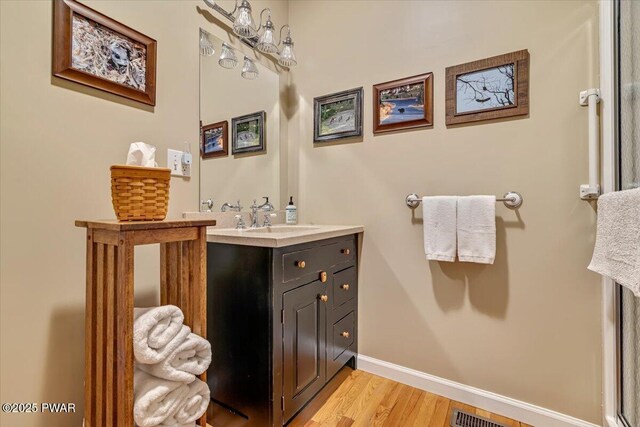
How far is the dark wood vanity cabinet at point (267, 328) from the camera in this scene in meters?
1.16

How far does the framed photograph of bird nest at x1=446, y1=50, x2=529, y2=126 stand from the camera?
4.53ft

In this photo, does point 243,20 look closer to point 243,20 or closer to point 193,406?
point 243,20

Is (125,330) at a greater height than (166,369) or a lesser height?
greater

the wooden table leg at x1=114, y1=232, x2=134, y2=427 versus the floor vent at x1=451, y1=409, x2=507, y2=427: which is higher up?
the wooden table leg at x1=114, y1=232, x2=134, y2=427

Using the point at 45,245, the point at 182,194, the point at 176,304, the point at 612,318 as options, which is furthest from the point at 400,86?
the point at 45,245

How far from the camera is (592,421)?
1.26 meters

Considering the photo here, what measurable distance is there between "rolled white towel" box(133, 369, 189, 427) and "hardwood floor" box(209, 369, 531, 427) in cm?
49

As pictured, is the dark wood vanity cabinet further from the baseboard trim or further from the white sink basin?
the baseboard trim

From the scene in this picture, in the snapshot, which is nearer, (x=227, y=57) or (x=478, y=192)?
(x=478, y=192)

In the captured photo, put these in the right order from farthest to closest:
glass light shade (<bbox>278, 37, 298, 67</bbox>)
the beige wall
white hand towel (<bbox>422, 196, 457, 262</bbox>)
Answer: glass light shade (<bbox>278, 37, 298, 67</bbox>)
white hand towel (<bbox>422, 196, 457, 262</bbox>)
the beige wall

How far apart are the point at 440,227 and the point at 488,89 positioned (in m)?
→ 0.72

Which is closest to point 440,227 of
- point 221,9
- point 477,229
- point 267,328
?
point 477,229

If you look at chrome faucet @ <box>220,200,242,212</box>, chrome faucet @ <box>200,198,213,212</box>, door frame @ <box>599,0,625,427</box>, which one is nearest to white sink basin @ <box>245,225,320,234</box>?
chrome faucet @ <box>220,200,242,212</box>

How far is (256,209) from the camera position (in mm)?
1844
